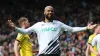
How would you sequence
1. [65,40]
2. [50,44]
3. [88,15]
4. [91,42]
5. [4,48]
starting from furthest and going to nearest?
1. [88,15]
2. [65,40]
3. [4,48]
4. [91,42]
5. [50,44]

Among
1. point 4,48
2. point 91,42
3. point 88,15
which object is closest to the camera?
point 91,42

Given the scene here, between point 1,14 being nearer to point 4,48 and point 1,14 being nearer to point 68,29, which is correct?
point 4,48

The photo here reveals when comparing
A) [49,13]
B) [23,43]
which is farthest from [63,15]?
[49,13]

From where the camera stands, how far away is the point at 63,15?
29.1 m

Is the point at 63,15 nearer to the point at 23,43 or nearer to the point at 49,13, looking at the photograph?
the point at 23,43

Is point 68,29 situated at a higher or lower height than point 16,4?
lower

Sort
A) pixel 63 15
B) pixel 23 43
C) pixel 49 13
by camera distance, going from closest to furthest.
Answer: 1. pixel 49 13
2. pixel 23 43
3. pixel 63 15

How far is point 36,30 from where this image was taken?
10.4 m

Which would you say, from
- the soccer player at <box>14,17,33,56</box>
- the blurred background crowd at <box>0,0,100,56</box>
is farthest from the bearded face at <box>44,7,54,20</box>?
the blurred background crowd at <box>0,0,100,56</box>

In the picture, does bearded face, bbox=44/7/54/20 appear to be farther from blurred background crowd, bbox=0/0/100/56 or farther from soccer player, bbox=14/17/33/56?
blurred background crowd, bbox=0/0/100/56

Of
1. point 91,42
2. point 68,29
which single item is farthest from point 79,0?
point 68,29

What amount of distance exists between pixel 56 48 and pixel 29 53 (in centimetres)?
182

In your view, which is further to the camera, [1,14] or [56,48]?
[1,14]

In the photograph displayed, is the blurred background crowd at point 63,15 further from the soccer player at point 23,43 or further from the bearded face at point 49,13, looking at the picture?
the bearded face at point 49,13
